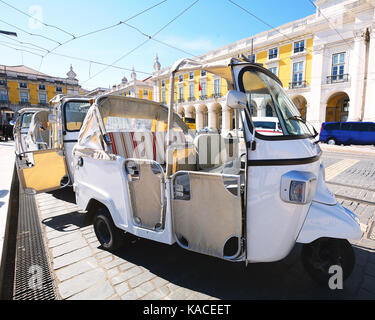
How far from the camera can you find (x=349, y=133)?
18500 mm

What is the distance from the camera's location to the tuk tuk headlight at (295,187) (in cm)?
195

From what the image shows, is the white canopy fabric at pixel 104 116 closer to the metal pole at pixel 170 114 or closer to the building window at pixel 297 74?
the metal pole at pixel 170 114

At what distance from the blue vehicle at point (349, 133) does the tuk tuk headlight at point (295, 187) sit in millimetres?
20734

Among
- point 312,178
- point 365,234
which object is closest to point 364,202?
point 365,234

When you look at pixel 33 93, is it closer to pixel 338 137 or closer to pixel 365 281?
pixel 338 137

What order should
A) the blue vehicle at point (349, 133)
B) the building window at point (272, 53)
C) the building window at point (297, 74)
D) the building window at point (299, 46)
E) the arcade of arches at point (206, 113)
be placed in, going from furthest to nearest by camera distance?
the arcade of arches at point (206, 113) → the building window at point (272, 53) → the building window at point (297, 74) → the building window at point (299, 46) → the blue vehicle at point (349, 133)

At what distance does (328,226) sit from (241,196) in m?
0.85

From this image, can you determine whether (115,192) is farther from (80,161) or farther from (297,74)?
(297,74)

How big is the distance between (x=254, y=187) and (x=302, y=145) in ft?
2.01

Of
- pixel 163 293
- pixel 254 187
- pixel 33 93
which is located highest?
pixel 33 93

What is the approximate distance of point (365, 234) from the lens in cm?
348

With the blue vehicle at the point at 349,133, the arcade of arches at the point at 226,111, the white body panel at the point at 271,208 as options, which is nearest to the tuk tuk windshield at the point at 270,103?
the white body panel at the point at 271,208

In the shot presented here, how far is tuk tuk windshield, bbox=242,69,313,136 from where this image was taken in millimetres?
2246

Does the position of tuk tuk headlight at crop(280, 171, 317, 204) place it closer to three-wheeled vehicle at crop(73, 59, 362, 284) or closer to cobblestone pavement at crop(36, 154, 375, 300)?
three-wheeled vehicle at crop(73, 59, 362, 284)
